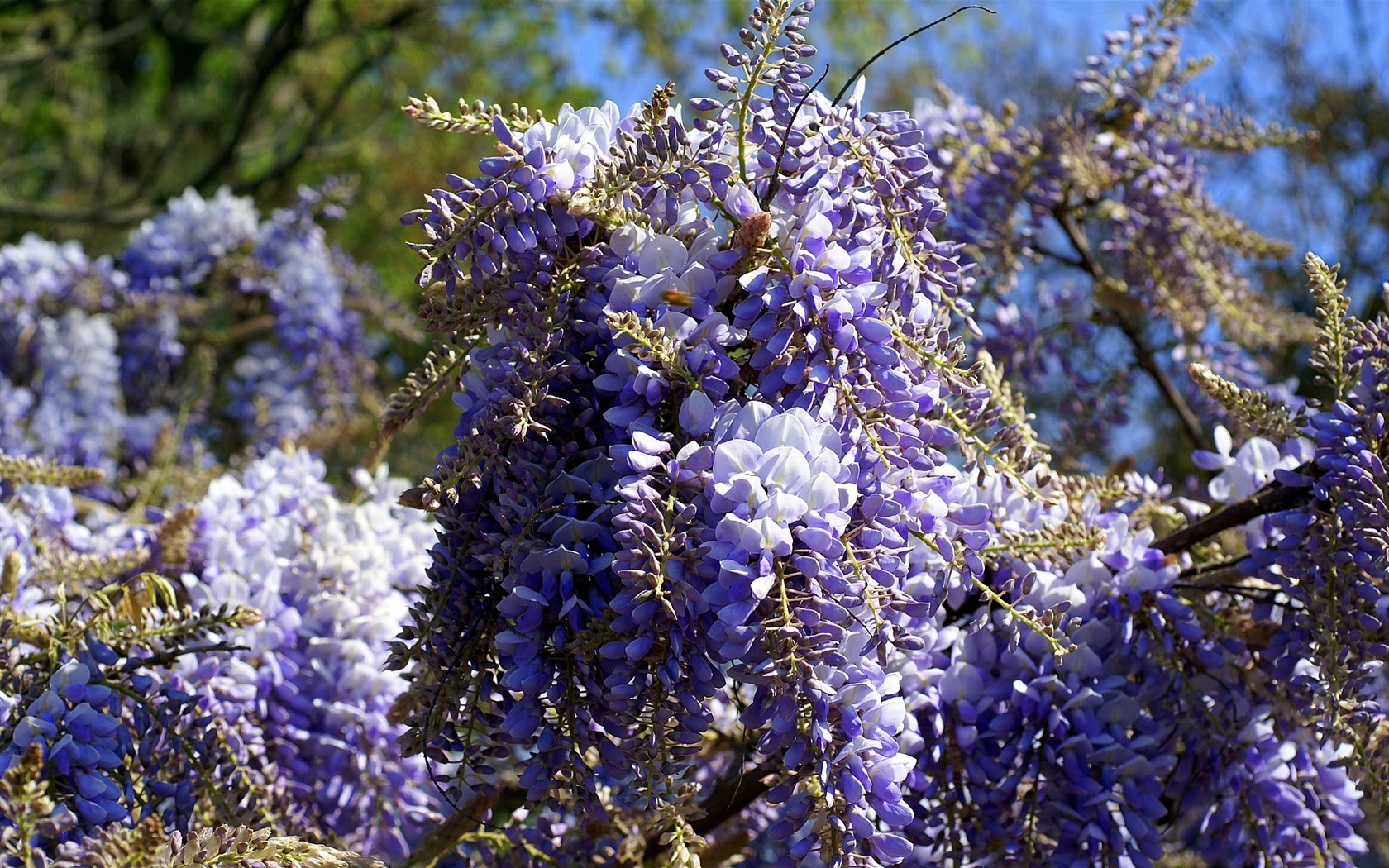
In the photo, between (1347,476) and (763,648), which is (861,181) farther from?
(1347,476)

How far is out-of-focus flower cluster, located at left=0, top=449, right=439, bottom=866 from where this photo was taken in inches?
48.3

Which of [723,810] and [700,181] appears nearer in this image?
[700,181]

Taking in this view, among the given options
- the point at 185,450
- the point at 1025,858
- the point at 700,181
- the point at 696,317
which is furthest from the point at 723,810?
the point at 185,450

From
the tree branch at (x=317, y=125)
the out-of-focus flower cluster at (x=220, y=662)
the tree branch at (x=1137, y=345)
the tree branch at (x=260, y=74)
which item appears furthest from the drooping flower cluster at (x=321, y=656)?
the tree branch at (x=260, y=74)

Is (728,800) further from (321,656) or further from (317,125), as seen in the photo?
(317,125)

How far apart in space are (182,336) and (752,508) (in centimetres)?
228

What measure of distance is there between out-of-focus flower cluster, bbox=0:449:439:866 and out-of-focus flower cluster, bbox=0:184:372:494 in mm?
969

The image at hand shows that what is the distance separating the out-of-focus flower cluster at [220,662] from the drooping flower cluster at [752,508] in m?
0.28

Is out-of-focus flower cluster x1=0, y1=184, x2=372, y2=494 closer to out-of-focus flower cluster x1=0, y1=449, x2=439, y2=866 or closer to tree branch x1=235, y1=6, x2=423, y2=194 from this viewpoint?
out-of-focus flower cluster x1=0, y1=449, x2=439, y2=866

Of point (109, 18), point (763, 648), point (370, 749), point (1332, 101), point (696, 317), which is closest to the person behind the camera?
point (763, 648)

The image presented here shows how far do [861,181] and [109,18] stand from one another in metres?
5.58

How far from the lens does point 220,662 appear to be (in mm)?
1412

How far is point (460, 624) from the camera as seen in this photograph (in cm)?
115

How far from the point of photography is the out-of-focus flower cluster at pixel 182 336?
2.69 meters
